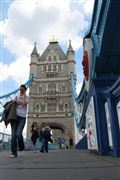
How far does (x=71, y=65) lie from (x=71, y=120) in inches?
451

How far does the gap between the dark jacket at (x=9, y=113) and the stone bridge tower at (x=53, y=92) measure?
115 ft

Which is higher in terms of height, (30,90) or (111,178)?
(30,90)

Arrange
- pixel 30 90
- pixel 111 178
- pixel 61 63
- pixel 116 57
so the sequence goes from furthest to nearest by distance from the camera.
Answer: pixel 61 63 → pixel 30 90 → pixel 116 57 → pixel 111 178

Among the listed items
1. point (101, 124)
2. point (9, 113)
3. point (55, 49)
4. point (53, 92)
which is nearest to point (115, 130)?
point (101, 124)

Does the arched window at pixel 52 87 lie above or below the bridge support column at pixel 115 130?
above

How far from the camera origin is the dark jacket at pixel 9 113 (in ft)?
13.0

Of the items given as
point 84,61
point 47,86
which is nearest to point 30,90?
point 47,86

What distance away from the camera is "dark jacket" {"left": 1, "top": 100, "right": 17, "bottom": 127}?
397 cm

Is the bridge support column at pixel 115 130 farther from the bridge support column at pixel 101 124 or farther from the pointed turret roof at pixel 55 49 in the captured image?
the pointed turret roof at pixel 55 49

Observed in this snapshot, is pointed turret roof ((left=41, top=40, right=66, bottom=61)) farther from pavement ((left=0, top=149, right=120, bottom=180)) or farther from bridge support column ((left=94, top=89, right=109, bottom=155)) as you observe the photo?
pavement ((left=0, top=149, right=120, bottom=180))

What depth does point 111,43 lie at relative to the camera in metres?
4.18

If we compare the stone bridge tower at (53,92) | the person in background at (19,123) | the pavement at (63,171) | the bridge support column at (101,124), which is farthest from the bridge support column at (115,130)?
the stone bridge tower at (53,92)

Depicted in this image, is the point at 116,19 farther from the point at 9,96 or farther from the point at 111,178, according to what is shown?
the point at 9,96

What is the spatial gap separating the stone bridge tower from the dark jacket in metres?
35.2
